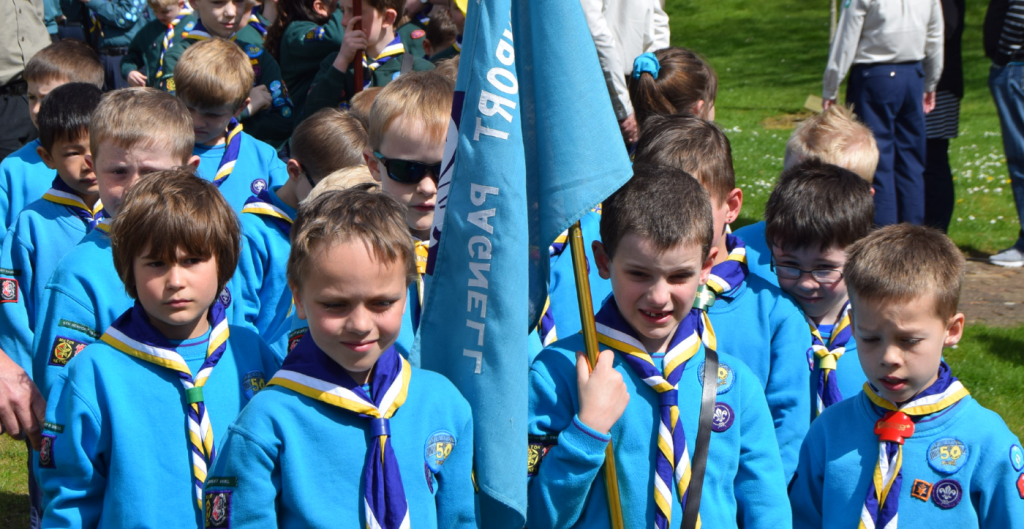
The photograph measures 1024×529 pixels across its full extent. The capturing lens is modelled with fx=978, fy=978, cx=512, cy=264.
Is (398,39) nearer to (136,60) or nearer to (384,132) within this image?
(136,60)

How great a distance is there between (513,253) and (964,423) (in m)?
1.49

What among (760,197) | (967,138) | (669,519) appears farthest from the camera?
(967,138)

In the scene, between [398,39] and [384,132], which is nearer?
[384,132]

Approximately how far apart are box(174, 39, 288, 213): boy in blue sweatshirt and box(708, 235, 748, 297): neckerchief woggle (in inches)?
109

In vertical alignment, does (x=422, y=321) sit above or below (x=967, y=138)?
above

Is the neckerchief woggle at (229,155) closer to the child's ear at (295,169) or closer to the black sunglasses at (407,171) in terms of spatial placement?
the child's ear at (295,169)

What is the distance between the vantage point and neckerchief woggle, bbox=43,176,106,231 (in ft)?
14.8

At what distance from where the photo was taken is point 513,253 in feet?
9.43

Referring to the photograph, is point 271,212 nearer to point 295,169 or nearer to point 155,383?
point 295,169

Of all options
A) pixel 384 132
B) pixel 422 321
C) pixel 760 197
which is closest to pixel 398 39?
pixel 384 132

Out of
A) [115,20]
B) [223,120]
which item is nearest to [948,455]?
[223,120]

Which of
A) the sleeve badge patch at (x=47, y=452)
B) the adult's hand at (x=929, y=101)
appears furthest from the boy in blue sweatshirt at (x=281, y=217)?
→ the adult's hand at (x=929, y=101)

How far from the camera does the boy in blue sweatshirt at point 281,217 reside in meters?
4.29

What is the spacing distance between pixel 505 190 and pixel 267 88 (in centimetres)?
456
